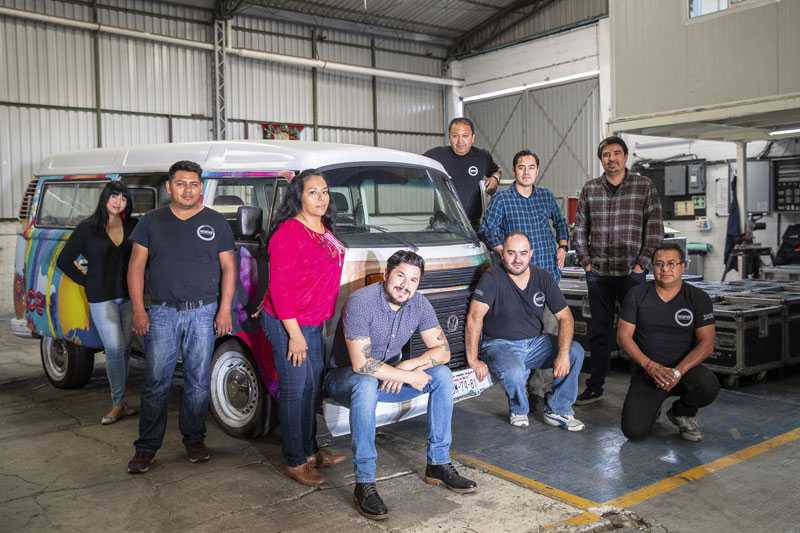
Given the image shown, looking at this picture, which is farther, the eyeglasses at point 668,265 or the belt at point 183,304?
the eyeglasses at point 668,265

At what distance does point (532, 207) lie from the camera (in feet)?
20.4

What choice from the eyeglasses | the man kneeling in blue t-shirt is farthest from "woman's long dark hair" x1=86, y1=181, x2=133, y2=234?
the eyeglasses

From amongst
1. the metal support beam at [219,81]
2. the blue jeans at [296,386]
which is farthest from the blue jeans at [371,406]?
the metal support beam at [219,81]

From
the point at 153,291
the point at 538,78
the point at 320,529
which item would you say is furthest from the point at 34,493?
the point at 538,78

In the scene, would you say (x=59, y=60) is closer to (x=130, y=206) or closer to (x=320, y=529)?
(x=130, y=206)

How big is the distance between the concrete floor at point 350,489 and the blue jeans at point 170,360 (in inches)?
13.9

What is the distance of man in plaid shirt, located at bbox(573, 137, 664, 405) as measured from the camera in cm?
632

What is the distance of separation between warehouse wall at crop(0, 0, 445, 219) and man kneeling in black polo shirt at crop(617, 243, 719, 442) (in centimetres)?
1355

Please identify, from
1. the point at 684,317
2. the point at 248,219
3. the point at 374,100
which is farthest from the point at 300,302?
the point at 374,100

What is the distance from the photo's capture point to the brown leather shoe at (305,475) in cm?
466

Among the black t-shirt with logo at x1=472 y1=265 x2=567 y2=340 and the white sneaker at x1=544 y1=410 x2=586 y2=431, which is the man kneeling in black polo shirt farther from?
the black t-shirt with logo at x1=472 y1=265 x2=567 y2=340

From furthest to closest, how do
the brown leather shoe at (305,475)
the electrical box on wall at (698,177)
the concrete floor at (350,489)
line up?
1. the electrical box on wall at (698,177)
2. the brown leather shoe at (305,475)
3. the concrete floor at (350,489)

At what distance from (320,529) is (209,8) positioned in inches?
622

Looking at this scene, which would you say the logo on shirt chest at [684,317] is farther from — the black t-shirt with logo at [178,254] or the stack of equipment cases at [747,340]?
the black t-shirt with logo at [178,254]
